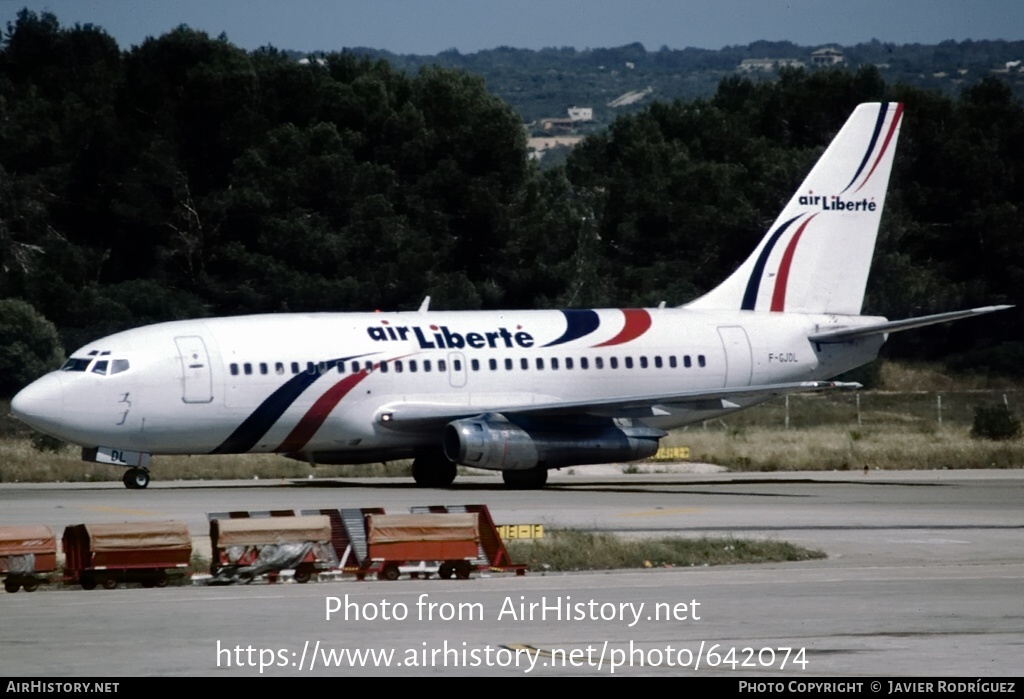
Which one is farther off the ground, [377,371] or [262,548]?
[262,548]

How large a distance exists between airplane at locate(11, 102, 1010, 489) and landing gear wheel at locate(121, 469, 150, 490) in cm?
5

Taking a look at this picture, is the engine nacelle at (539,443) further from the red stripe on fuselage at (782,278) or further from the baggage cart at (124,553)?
the baggage cart at (124,553)

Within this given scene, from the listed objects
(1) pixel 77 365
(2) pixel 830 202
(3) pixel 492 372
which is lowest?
(3) pixel 492 372

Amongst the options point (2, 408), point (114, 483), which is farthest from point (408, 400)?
point (2, 408)

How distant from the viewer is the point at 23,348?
6050cm

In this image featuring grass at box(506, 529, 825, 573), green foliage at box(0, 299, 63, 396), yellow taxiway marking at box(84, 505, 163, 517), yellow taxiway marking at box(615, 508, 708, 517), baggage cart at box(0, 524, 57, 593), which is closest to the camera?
baggage cart at box(0, 524, 57, 593)

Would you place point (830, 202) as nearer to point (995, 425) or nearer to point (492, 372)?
point (995, 425)

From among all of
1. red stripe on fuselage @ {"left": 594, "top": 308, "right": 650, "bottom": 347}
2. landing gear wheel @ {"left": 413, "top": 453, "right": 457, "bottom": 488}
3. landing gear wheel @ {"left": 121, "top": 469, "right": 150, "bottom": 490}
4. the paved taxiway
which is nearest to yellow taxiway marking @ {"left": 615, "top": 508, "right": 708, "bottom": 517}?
the paved taxiway

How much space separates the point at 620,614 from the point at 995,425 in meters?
32.3

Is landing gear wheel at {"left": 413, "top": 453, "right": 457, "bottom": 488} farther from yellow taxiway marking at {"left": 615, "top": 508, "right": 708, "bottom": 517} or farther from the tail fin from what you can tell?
the tail fin

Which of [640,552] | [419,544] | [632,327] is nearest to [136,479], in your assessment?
[632,327]

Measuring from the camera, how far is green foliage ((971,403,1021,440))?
1877 inches

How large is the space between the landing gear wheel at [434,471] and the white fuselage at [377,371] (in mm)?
396
